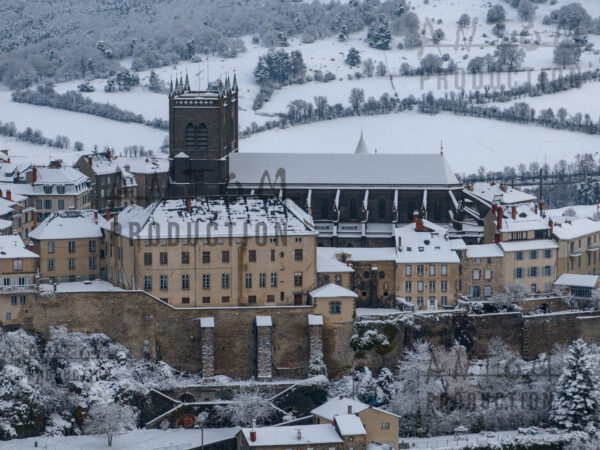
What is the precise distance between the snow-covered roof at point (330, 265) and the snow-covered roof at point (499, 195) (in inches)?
732

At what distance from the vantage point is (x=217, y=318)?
105 metres

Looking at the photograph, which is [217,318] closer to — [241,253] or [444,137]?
[241,253]

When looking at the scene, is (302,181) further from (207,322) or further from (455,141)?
(455,141)

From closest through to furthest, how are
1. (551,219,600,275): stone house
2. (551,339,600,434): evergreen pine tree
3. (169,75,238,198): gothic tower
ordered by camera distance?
(551,339,600,434): evergreen pine tree < (551,219,600,275): stone house < (169,75,238,198): gothic tower

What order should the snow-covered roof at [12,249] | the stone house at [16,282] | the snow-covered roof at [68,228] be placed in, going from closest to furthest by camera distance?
the stone house at [16,282]
the snow-covered roof at [12,249]
the snow-covered roof at [68,228]

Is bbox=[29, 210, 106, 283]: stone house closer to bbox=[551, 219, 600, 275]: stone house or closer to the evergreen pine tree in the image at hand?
the evergreen pine tree

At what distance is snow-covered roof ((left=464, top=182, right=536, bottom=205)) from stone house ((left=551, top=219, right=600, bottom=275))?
474 centimetres

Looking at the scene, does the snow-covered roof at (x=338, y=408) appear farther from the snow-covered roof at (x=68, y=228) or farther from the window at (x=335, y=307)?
the snow-covered roof at (x=68, y=228)

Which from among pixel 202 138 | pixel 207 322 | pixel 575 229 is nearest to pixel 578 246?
pixel 575 229

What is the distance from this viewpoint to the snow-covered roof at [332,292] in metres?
106

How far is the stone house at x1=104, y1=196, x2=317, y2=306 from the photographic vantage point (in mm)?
105438

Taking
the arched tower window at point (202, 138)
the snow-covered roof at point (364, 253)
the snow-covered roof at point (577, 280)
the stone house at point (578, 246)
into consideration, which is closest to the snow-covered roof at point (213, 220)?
the snow-covered roof at point (364, 253)

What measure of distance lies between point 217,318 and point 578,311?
93.0 feet

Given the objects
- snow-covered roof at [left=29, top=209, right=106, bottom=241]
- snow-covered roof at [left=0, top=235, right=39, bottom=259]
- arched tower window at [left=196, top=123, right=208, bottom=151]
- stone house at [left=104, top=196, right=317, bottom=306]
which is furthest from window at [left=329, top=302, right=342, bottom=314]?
arched tower window at [left=196, top=123, right=208, bottom=151]
